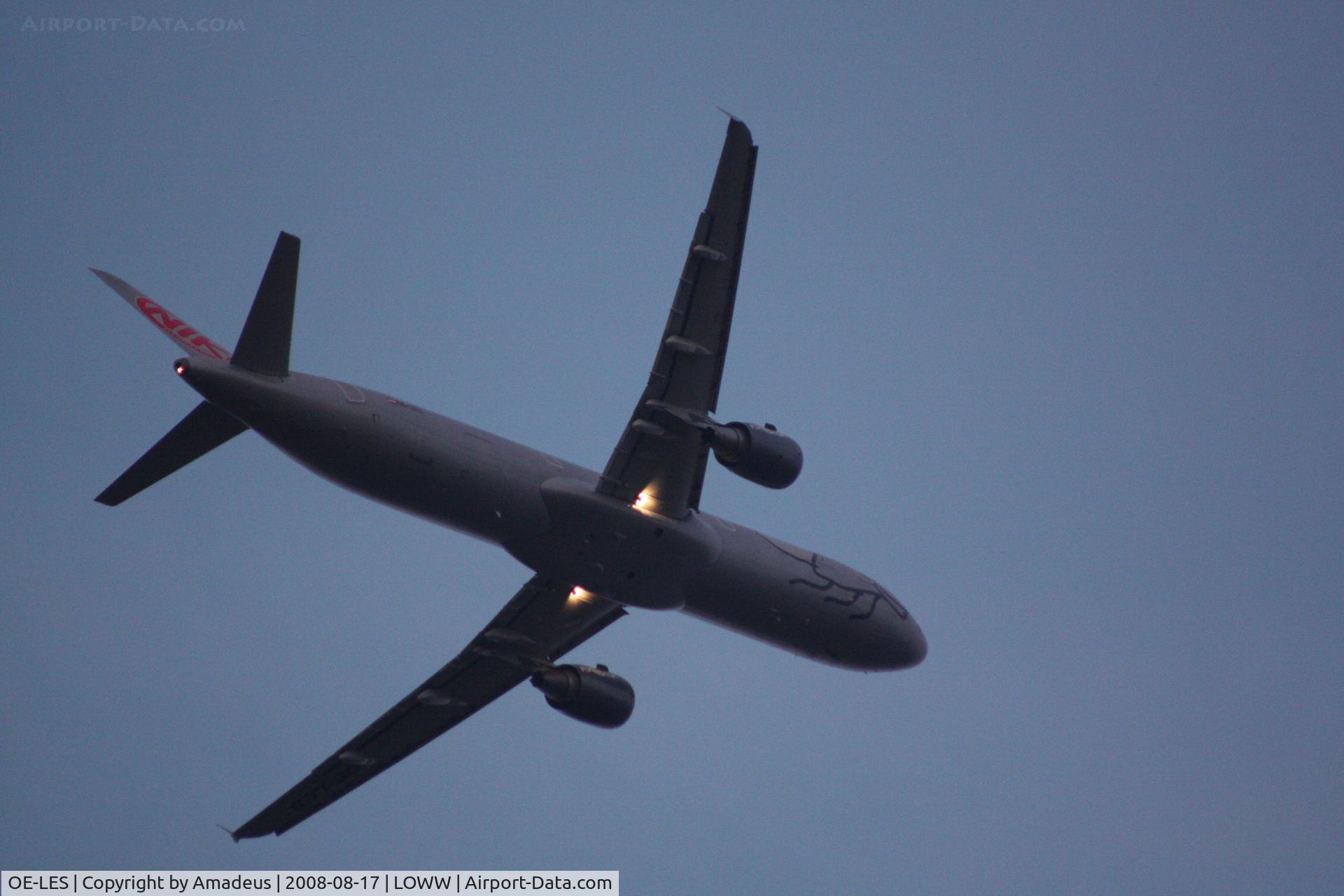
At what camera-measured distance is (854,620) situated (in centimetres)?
3606

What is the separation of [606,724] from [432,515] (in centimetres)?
900

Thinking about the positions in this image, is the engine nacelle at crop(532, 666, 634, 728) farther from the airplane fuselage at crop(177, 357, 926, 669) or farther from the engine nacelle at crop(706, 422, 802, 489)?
the engine nacelle at crop(706, 422, 802, 489)

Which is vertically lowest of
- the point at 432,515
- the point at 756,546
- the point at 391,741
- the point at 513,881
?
the point at 513,881

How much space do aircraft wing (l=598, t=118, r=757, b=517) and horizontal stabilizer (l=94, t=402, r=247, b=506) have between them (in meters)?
7.94

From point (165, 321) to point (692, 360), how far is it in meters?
11.2

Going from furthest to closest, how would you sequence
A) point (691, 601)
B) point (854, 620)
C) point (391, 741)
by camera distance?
point (391, 741)
point (854, 620)
point (691, 601)

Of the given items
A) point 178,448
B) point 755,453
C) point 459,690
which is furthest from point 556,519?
point 459,690

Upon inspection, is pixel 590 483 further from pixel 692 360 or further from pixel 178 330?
pixel 178 330

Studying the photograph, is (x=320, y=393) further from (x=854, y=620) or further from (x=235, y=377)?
(x=854, y=620)

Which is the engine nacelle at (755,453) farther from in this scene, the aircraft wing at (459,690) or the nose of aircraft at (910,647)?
the nose of aircraft at (910,647)

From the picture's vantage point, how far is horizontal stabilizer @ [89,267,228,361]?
30438 millimetres

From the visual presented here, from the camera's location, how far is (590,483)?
3178 centimetres

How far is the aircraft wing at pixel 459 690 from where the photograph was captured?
1419 inches

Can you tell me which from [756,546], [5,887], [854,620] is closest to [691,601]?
[756,546]
